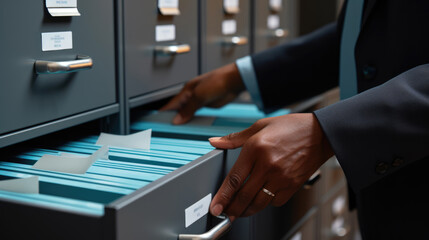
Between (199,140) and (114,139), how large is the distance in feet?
0.51

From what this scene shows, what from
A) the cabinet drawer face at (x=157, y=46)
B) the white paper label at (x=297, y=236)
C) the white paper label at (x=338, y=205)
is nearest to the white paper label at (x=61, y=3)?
the cabinet drawer face at (x=157, y=46)

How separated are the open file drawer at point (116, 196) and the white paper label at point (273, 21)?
85 centimetres

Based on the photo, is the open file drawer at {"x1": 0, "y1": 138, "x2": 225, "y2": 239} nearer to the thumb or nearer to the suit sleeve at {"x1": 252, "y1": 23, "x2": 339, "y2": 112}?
the thumb

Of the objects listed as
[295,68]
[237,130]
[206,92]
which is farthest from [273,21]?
[237,130]

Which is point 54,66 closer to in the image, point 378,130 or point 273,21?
point 378,130

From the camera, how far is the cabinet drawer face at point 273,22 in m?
1.44

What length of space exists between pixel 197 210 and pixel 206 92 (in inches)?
17.9

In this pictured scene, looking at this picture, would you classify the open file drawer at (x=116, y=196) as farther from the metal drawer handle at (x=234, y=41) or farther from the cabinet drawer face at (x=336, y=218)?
the cabinet drawer face at (x=336, y=218)

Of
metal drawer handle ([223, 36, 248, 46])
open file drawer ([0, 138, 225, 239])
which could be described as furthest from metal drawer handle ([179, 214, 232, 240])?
metal drawer handle ([223, 36, 248, 46])

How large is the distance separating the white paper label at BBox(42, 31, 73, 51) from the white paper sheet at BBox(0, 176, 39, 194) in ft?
0.70

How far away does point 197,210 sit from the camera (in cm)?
63

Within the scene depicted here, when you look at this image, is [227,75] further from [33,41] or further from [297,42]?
[33,41]

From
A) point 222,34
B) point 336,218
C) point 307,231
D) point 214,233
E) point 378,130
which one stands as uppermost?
point 222,34

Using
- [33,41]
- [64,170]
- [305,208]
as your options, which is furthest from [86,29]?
[305,208]
